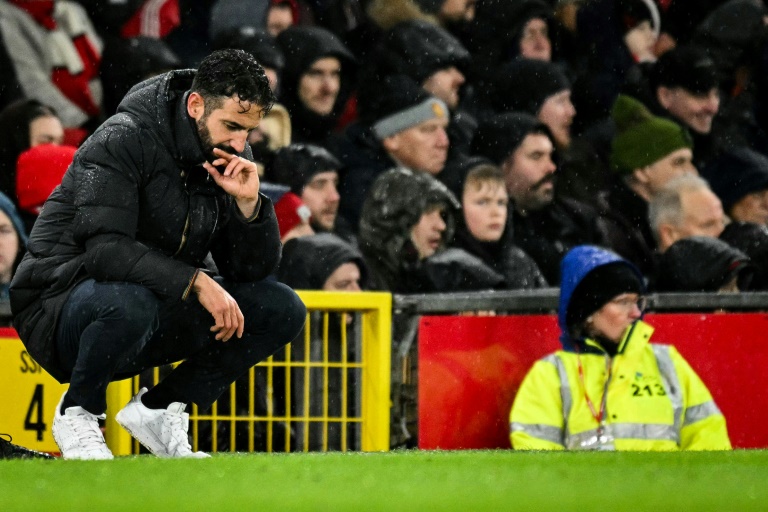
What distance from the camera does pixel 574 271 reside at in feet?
20.1

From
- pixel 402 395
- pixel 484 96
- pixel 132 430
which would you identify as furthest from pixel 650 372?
pixel 484 96

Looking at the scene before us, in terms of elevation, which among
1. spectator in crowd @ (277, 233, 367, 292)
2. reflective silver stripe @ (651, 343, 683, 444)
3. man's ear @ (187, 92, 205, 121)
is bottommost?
reflective silver stripe @ (651, 343, 683, 444)

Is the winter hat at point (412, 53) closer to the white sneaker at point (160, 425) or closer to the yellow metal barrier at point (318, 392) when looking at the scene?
the yellow metal barrier at point (318, 392)

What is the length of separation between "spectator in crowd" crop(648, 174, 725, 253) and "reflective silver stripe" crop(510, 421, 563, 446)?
8.53ft

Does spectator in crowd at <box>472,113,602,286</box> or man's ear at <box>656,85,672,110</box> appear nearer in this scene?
spectator in crowd at <box>472,113,602,286</box>

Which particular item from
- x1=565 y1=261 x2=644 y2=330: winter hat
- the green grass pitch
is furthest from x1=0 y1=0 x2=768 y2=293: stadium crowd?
the green grass pitch

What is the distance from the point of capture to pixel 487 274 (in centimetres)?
697

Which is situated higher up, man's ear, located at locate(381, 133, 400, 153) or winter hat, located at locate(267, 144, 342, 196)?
man's ear, located at locate(381, 133, 400, 153)

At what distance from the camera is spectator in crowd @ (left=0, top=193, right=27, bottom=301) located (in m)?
6.31

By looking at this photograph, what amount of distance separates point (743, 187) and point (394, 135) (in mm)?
2331

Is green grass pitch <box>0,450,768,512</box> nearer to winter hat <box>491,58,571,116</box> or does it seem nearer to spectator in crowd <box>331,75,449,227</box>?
spectator in crowd <box>331,75,449,227</box>

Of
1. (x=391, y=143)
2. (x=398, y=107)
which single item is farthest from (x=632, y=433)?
(x=398, y=107)

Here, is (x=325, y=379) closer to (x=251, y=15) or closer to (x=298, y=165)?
(x=298, y=165)

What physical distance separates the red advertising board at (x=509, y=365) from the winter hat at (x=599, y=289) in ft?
0.65
